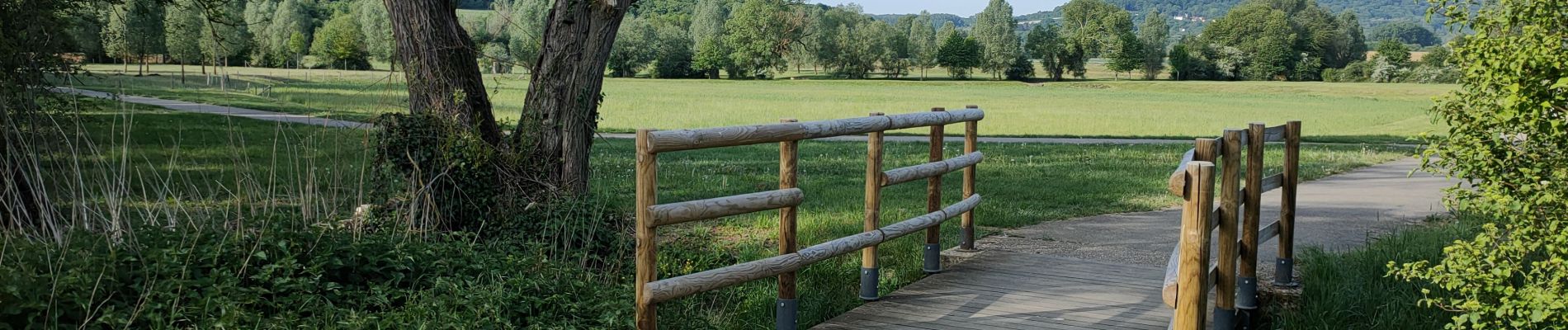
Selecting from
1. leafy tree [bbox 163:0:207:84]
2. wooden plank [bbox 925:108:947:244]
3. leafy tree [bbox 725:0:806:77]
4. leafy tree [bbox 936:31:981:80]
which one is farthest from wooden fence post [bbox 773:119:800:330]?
leafy tree [bbox 936:31:981:80]

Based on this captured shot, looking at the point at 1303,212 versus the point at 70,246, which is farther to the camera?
the point at 1303,212

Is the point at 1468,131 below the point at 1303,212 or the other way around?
the other way around

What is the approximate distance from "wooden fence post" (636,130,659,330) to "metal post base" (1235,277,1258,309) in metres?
3.14

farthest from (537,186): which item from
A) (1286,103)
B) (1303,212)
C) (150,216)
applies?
(1286,103)

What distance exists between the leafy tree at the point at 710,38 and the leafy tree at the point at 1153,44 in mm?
39726

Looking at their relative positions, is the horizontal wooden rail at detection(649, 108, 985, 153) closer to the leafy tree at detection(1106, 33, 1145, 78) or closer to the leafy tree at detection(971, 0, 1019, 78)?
the leafy tree at detection(971, 0, 1019, 78)

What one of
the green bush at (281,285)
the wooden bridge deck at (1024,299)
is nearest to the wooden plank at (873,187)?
the wooden bridge deck at (1024,299)

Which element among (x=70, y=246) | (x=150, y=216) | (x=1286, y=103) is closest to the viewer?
(x=70, y=246)

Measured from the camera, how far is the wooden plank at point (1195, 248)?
4293mm

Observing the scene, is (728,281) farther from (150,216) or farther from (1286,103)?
(1286,103)

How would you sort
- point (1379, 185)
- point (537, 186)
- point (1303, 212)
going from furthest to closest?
point (1379, 185) → point (1303, 212) → point (537, 186)

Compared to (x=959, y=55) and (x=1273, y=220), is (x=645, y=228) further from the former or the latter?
(x=959, y=55)

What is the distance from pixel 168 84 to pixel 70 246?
40.5 metres

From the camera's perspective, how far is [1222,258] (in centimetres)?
535
